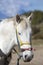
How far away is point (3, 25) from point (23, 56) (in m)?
0.85

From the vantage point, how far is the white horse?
17.8 feet

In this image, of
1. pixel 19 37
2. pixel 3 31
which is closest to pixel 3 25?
pixel 3 31

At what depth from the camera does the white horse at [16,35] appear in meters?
5.43

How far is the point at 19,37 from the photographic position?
5527 millimetres

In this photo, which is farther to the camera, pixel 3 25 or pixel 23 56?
pixel 3 25

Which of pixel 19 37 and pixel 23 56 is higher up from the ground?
pixel 19 37

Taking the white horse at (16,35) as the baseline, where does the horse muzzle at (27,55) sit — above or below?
below

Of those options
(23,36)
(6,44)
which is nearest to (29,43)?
(23,36)

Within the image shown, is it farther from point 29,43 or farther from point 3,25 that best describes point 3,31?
point 29,43

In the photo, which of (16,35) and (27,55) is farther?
(16,35)

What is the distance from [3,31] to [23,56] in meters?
0.74

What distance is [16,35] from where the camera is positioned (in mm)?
5590

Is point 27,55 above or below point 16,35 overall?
below

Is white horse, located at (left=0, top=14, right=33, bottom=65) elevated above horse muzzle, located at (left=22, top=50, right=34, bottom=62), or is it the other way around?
white horse, located at (left=0, top=14, right=33, bottom=65)
